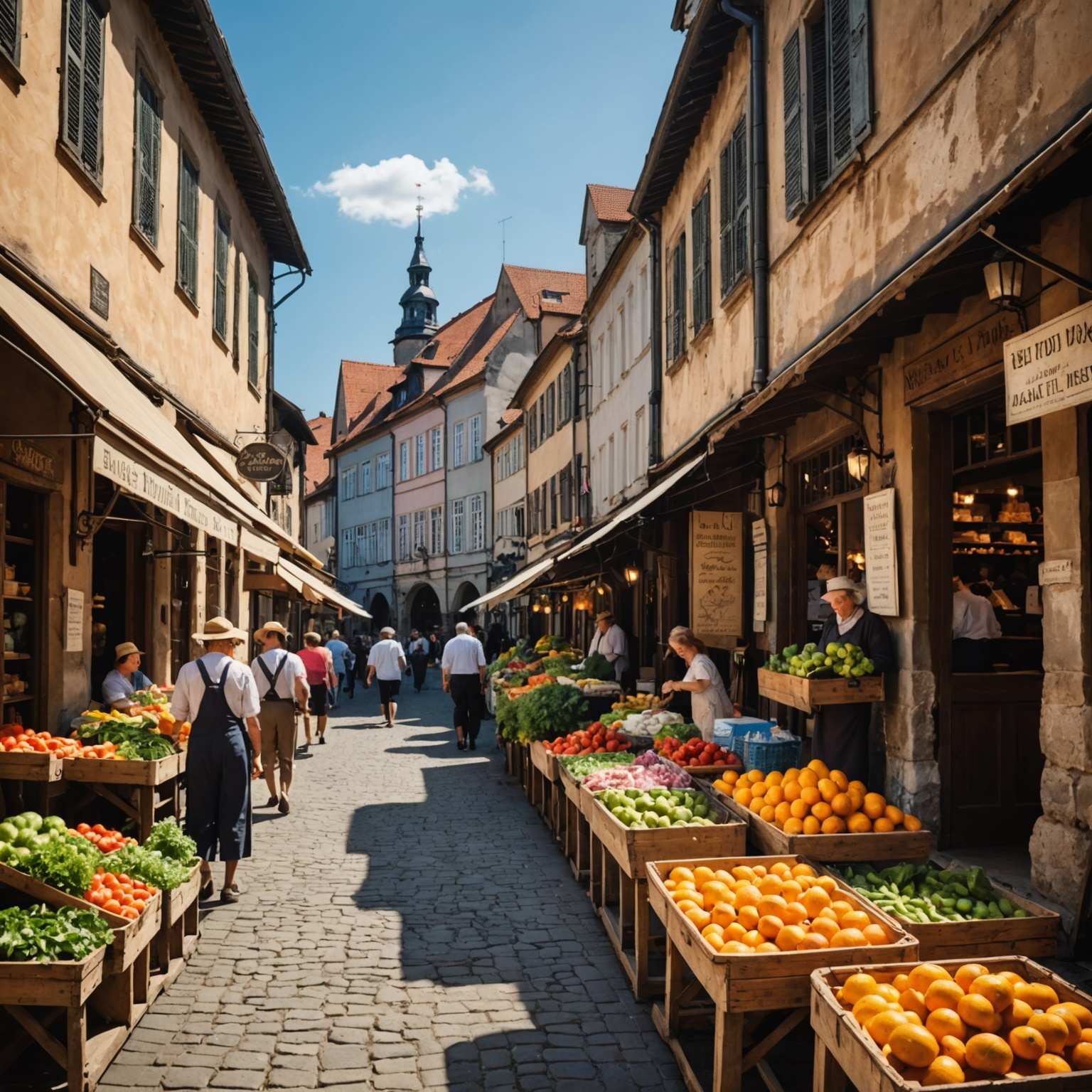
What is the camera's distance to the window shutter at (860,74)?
804cm

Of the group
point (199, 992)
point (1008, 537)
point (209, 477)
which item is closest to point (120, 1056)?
point (199, 992)

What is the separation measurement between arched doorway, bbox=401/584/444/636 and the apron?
1660 inches

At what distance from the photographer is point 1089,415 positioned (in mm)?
5516

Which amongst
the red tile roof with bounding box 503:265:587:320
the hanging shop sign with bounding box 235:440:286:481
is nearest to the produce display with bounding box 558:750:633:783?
the hanging shop sign with bounding box 235:440:286:481

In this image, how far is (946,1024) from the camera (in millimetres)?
3297

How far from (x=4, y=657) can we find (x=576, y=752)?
470 cm

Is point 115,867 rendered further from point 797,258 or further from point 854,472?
point 797,258

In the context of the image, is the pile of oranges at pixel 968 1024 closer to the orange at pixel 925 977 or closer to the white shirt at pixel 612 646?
the orange at pixel 925 977

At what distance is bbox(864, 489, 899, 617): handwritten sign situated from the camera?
758cm

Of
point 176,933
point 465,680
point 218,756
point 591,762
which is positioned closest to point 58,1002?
point 176,933

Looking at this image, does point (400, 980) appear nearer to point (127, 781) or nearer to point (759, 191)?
point (127, 781)

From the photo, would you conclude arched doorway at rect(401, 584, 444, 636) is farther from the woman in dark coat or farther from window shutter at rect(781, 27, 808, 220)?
the woman in dark coat

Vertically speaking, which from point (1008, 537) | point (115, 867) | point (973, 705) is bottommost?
point (115, 867)

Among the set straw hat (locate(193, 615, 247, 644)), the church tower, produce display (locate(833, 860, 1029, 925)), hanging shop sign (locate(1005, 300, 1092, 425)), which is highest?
the church tower
